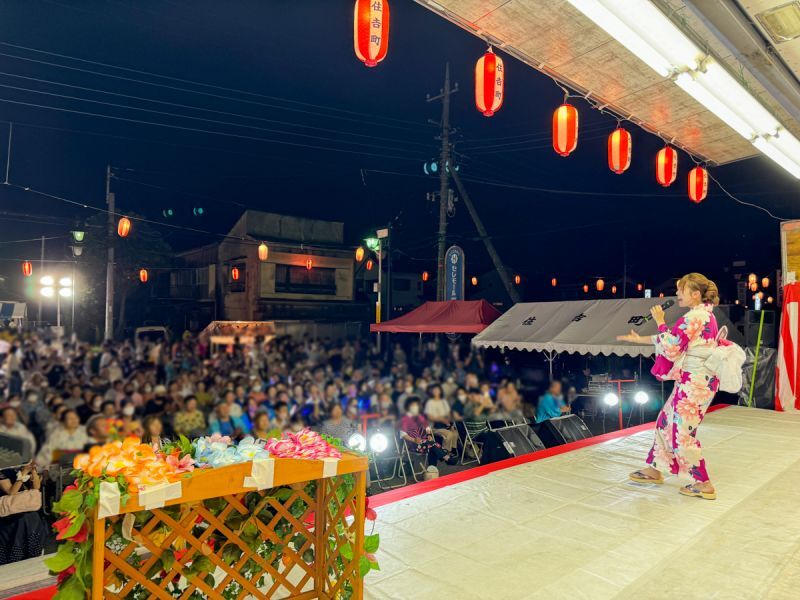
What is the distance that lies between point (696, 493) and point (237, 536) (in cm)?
319

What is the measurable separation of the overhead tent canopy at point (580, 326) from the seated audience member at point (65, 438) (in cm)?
695

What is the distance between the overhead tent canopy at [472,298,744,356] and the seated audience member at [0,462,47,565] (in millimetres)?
7464

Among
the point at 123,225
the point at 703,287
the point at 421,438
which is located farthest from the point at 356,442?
the point at 123,225

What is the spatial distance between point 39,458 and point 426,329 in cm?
804

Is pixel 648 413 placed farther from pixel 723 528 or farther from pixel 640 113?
pixel 723 528

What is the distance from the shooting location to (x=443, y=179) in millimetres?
13766

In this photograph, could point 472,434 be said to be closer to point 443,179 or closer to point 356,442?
point 356,442

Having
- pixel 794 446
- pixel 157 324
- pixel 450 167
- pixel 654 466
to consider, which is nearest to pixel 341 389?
pixel 654 466

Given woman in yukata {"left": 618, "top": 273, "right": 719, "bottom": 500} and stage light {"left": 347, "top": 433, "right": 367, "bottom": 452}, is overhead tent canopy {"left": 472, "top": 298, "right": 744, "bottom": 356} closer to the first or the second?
woman in yukata {"left": 618, "top": 273, "right": 719, "bottom": 500}

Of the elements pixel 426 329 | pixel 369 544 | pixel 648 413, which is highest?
pixel 426 329

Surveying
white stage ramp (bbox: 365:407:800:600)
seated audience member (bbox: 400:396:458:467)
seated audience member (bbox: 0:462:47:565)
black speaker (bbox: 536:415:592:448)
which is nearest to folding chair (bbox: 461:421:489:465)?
seated audience member (bbox: 400:396:458:467)

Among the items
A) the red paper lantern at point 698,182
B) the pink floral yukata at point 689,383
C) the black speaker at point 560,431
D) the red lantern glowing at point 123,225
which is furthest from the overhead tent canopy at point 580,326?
the red lantern glowing at point 123,225

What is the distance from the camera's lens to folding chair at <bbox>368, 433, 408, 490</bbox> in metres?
6.33

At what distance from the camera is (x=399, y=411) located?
25.2 feet
